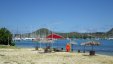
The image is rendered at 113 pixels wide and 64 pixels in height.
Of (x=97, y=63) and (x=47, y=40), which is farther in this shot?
(x=47, y=40)

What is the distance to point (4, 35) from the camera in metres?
65.4

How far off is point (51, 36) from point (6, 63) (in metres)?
17.9

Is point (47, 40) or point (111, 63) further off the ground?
point (47, 40)

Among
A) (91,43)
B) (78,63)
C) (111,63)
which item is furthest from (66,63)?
(91,43)

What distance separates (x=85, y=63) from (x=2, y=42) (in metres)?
43.5

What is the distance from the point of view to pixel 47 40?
42.3 meters

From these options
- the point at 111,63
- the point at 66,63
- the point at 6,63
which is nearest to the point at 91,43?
the point at 111,63

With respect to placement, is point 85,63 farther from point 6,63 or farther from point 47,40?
point 47,40

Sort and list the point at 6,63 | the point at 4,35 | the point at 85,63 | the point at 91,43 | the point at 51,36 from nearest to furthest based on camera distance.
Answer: the point at 6,63 → the point at 85,63 → the point at 91,43 → the point at 51,36 → the point at 4,35

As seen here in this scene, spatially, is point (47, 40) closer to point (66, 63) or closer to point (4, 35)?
point (66, 63)

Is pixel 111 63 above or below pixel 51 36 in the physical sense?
below

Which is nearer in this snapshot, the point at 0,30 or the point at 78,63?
the point at 78,63

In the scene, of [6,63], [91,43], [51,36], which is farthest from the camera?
[51,36]

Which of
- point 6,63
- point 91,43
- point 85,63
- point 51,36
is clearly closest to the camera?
point 6,63
